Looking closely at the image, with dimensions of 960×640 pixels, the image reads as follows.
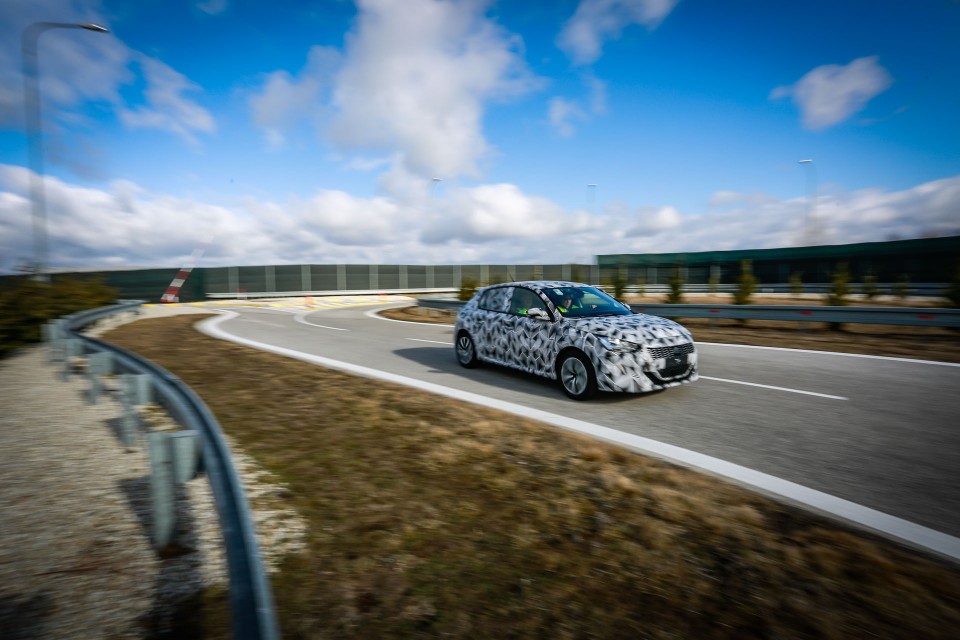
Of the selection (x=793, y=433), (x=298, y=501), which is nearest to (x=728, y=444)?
(x=793, y=433)

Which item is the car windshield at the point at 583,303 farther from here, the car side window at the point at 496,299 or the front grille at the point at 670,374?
the front grille at the point at 670,374

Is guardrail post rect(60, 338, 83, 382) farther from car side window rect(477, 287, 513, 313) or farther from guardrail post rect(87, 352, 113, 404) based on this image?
car side window rect(477, 287, 513, 313)

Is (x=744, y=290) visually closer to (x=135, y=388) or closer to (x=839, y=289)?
(x=839, y=289)

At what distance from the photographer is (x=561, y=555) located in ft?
9.34

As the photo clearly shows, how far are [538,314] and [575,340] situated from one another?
3.01ft

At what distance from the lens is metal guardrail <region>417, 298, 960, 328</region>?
1005 cm

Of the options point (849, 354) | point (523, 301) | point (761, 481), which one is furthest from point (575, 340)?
point (849, 354)

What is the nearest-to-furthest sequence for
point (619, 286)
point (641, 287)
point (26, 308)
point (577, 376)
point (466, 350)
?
1. point (577, 376)
2. point (466, 350)
3. point (26, 308)
4. point (619, 286)
5. point (641, 287)

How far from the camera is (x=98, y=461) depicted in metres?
4.36

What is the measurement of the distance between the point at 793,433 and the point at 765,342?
7.06 meters

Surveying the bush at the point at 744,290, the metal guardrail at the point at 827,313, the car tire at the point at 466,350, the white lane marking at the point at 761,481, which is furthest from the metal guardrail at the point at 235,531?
the bush at the point at 744,290

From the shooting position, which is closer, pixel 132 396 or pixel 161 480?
pixel 161 480

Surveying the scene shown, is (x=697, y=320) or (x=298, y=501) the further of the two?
(x=697, y=320)

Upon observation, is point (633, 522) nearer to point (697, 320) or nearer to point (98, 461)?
point (98, 461)
